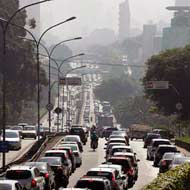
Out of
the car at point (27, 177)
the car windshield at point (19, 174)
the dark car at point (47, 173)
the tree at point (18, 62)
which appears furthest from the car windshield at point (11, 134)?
the tree at point (18, 62)

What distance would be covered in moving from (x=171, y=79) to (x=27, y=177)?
71791 millimetres

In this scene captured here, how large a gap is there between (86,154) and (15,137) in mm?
5311

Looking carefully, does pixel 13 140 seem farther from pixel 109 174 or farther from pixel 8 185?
pixel 8 185

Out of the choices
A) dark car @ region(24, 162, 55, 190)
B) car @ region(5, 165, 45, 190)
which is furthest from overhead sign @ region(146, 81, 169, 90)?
car @ region(5, 165, 45, 190)

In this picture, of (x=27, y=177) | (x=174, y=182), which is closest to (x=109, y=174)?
(x=27, y=177)

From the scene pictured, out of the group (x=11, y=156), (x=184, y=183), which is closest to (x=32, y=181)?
(x=184, y=183)

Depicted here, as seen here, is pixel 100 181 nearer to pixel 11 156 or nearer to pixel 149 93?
pixel 11 156

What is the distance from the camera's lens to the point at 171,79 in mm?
99375

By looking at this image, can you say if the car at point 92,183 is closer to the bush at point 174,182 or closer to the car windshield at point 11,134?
the bush at point 174,182

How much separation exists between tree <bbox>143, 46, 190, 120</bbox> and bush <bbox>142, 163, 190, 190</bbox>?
7409cm

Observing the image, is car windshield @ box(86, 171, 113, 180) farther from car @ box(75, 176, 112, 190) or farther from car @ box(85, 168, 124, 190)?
car @ box(75, 176, 112, 190)

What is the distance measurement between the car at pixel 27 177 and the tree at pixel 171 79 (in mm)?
67756

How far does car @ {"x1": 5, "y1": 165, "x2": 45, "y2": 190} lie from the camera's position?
92.9 feet

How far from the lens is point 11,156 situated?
53625 mm
